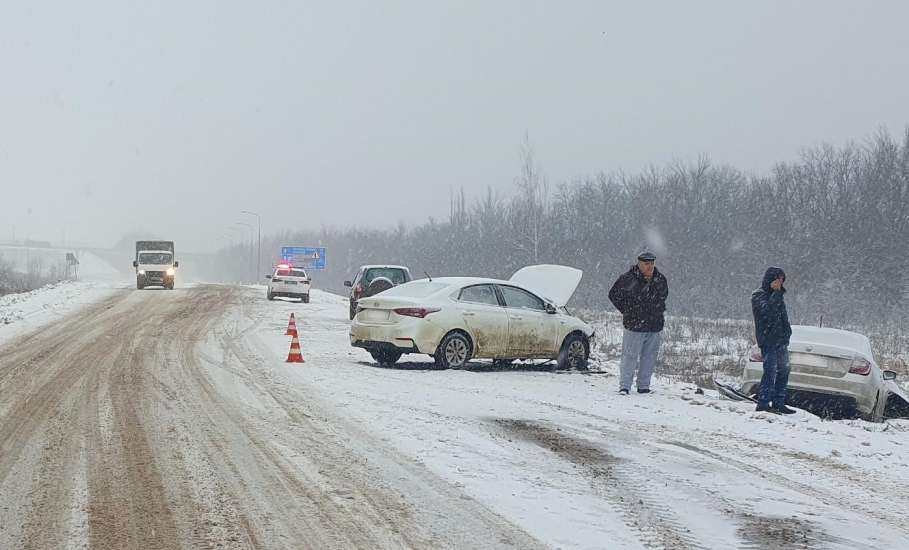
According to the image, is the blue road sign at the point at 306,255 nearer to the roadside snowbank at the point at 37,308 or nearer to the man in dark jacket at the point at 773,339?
the roadside snowbank at the point at 37,308

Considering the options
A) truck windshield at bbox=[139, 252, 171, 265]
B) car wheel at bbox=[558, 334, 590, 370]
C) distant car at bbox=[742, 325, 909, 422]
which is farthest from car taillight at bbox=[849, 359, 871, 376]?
truck windshield at bbox=[139, 252, 171, 265]

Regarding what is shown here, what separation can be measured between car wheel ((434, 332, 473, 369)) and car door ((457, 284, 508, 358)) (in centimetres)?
15

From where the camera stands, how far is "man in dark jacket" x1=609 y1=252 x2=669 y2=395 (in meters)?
11.6

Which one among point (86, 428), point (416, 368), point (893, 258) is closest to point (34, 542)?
point (86, 428)

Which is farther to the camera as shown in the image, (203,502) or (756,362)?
(756,362)

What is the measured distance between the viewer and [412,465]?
6488 mm

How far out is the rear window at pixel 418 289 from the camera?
1398 cm

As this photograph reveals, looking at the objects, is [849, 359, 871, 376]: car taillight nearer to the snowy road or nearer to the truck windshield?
the snowy road

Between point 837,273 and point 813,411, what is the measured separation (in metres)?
44.2

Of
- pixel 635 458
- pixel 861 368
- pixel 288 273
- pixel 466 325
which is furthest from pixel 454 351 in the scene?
pixel 288 273

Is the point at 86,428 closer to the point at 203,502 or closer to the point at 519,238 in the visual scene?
the point at 203,502

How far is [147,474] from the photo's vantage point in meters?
5.99

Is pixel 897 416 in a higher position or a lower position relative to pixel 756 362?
lower

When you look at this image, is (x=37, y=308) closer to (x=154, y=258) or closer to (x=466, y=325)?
(x=154, y=258)
